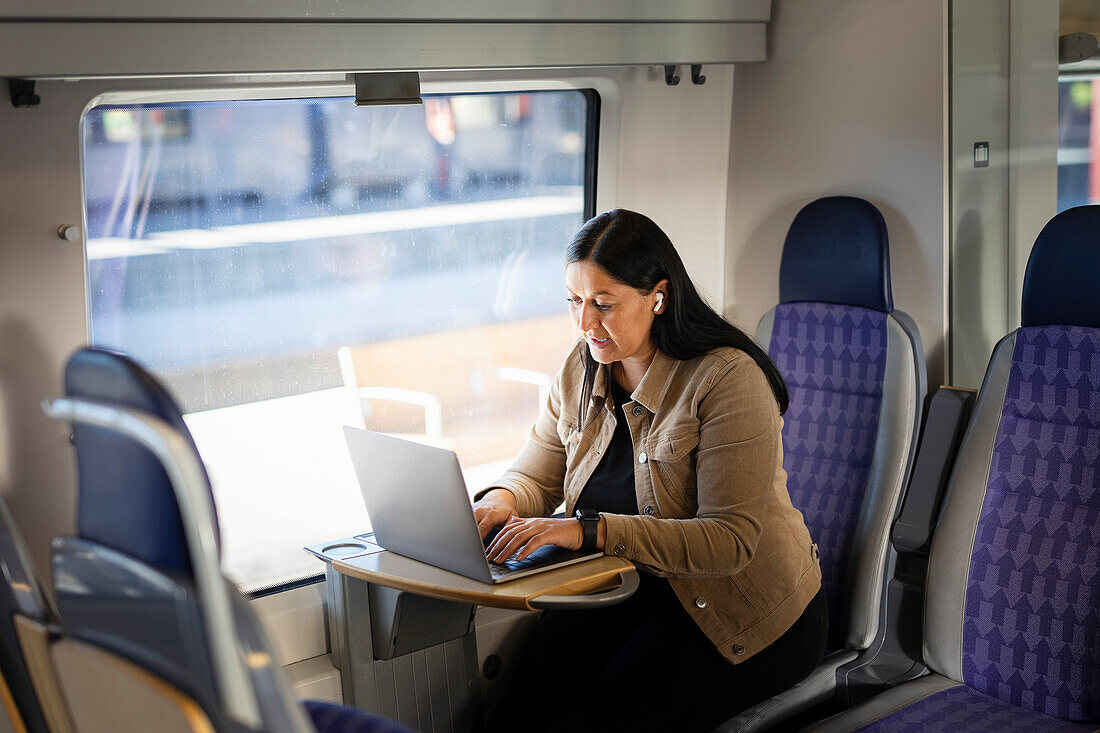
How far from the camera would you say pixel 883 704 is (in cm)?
238

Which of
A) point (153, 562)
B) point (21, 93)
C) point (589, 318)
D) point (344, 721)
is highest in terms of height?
point (21, 93)

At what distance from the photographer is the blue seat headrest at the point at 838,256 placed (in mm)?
2877

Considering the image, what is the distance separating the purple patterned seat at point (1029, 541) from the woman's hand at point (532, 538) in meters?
0.71

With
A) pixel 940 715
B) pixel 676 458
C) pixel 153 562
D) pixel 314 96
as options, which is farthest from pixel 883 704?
pixel 314 96

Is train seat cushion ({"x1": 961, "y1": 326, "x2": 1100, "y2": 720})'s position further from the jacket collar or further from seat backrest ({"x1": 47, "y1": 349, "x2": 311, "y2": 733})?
seat backrest ({"x1": 47, "y1": 349, "x2": 311, "y2": 733})

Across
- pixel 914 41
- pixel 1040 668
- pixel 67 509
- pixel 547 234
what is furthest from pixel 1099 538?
pixel 67 509

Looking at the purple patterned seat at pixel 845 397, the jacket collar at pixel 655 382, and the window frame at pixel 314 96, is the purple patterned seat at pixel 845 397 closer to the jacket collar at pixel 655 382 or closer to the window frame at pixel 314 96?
the window frame at pixel 314 96

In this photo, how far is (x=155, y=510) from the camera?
117 centimetres

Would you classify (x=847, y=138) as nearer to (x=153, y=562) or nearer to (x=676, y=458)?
(x=676, y=458)

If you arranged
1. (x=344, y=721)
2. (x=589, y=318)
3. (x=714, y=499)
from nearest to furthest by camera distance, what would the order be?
(x=344, y=721), (x=714, y=499), (x=589, y=318)

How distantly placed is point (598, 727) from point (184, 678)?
1.21 metres

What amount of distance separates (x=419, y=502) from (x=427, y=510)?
2cm

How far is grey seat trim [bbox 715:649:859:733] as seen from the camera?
2.35m

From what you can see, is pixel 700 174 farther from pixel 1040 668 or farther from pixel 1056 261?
pixel 1040 668
